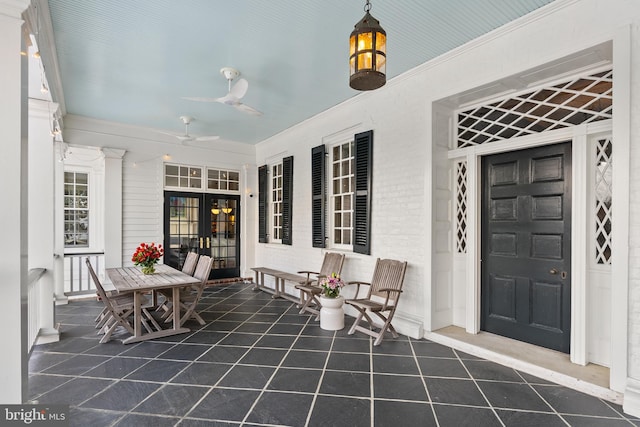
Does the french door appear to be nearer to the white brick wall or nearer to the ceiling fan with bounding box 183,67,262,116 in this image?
the ceiling fan with bounding box 183,67,262,116

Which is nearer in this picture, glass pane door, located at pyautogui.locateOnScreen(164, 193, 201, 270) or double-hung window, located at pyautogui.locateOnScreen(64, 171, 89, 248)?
double-hung window, located at pyautogui.locateOnScreen(64, 171, 89, 248)

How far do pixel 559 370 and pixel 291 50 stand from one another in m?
4.14

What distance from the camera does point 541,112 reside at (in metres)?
3.35

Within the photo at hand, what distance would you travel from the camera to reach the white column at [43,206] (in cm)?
382

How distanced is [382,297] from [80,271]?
5.91 m

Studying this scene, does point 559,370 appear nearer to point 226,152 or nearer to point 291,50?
point 291,50

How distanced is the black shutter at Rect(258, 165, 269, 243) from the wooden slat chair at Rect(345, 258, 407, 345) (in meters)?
3.69

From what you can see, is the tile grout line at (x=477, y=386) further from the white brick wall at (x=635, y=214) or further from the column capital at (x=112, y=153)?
the column capital at (x=112, y=153)

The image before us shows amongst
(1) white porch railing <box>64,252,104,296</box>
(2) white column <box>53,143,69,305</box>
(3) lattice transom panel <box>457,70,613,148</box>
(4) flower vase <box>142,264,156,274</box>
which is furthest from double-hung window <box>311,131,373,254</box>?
(1) white porch railing <box>64,252,104,296</box>

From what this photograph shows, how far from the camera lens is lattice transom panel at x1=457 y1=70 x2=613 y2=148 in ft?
9.70

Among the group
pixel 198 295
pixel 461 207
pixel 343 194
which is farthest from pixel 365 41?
pixel 198 295

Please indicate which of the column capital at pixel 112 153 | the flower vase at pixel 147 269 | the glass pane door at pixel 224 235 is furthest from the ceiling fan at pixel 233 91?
the glass pane door at pixel 224 235

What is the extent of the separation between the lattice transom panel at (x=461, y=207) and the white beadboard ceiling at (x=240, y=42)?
144 centimetres
